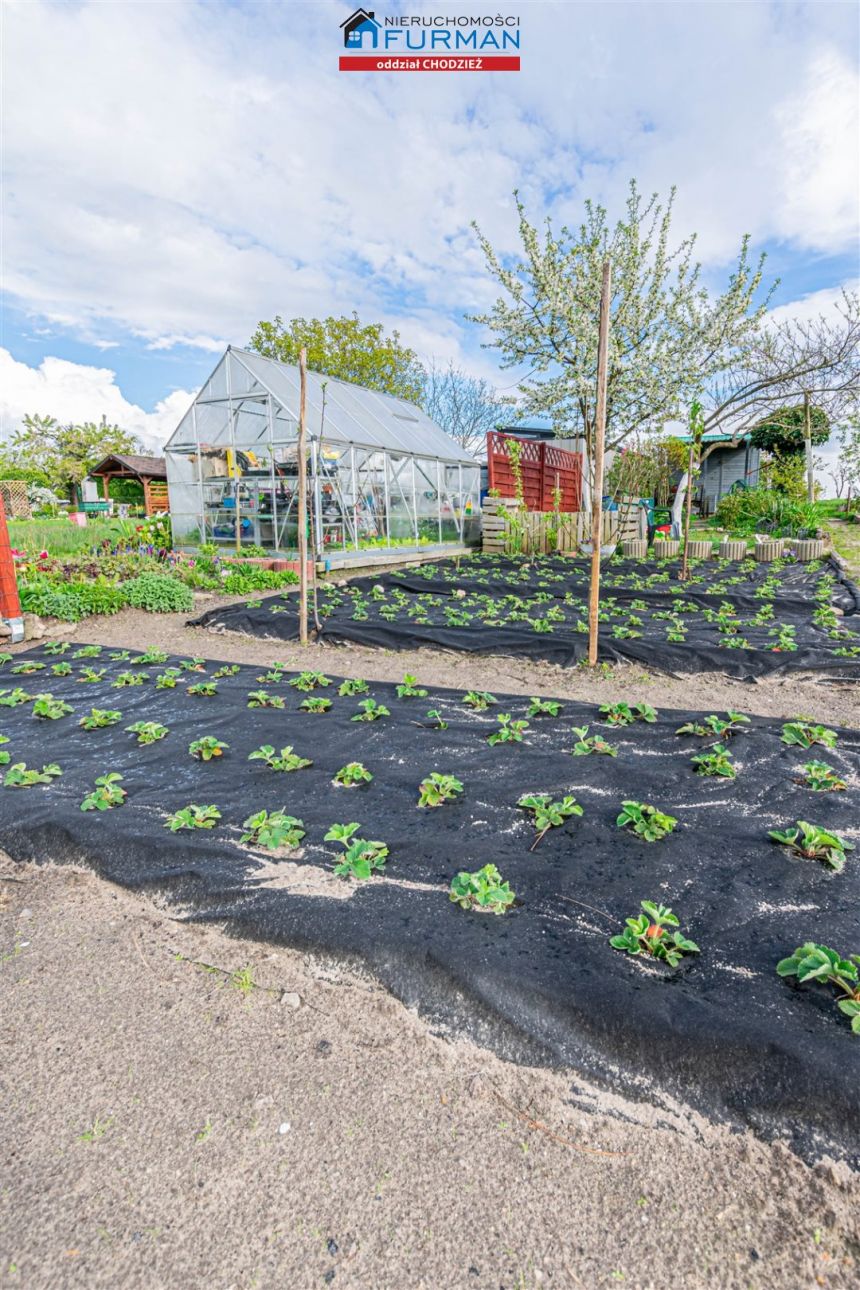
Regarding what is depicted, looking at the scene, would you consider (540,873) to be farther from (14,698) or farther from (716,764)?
(14,698)

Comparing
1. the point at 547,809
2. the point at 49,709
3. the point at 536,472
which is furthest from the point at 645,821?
the point at 536,472

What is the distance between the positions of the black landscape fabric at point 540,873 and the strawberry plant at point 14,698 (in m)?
0.32

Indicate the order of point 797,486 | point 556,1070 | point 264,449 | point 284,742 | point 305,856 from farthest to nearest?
point 797,486 → point 264,449 → point 284,742 → point 305,856 → point 556,1070

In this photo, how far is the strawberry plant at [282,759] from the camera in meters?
3.48

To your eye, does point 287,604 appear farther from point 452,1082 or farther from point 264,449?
point 452,1082

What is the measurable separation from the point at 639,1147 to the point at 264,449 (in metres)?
12.2

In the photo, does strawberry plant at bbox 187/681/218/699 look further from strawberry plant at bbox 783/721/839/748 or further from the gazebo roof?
the gazebo roof

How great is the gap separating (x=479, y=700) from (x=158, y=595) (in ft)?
20.4

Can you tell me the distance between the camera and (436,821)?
9.46 feet

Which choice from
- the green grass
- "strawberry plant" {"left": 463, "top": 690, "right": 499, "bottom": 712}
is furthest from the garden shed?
"strawberry plant" {"left": 463, "top": 690, "right": 499, "bottom": 712}

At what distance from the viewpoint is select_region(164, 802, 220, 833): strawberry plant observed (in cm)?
282

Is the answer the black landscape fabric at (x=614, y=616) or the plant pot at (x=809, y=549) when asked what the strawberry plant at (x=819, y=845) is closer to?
the black landscape fabric at (x=614, y=616)

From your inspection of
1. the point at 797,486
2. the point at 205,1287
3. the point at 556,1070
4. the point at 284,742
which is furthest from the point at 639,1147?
the point at 797,486

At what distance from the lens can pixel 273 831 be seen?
8.86 ft
